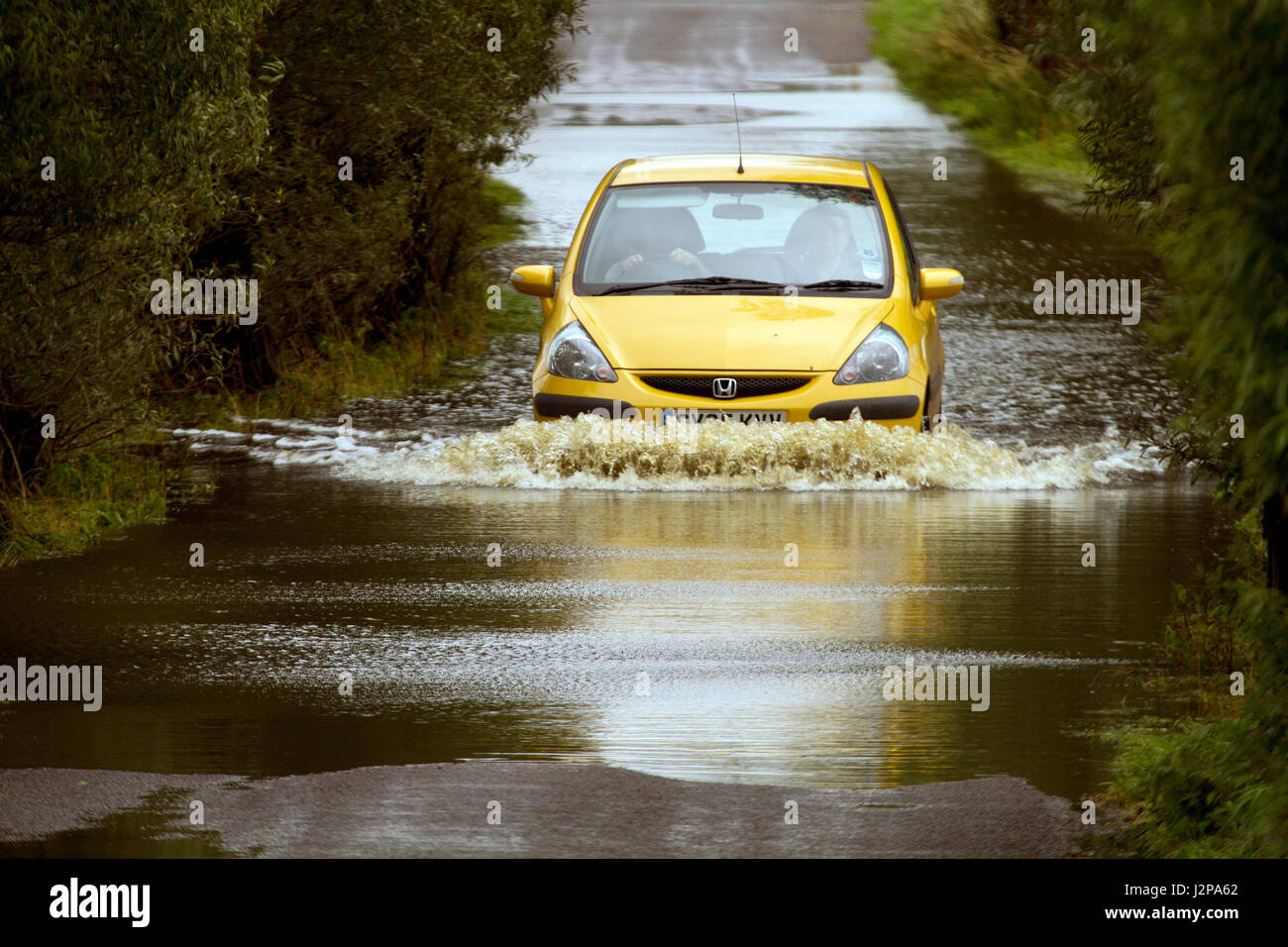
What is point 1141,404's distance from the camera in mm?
16844

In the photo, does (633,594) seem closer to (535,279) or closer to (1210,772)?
(1210,772)

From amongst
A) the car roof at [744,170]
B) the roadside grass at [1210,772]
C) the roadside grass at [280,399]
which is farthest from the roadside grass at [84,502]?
the roadside grass at [1210,772]

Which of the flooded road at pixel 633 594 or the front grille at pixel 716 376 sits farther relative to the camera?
the front grille at pixel 716 376

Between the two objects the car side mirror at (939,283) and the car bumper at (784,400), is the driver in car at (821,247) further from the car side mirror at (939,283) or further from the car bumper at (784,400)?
the car bumper at (784,400)

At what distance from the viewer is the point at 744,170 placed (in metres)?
14.8

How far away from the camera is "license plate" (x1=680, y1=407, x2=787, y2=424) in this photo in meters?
12.9

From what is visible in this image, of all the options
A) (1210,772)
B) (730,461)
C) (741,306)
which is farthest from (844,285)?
(1210,772)

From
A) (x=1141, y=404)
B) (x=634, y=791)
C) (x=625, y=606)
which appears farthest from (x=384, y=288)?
(x=634, y=791)

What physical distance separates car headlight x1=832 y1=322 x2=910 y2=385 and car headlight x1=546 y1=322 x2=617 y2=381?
143 cm

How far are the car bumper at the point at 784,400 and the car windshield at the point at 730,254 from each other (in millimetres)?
962

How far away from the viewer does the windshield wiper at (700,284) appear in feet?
45.3

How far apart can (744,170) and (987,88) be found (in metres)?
17.9

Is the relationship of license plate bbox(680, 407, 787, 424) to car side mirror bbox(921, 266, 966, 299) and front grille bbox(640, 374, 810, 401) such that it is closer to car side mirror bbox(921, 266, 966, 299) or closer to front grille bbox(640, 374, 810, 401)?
front grille bbox(640, 374, 810, 401)

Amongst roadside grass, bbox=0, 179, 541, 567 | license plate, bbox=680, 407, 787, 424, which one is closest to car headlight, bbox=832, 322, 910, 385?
license plate, bbox=680, 407, 787, 424
